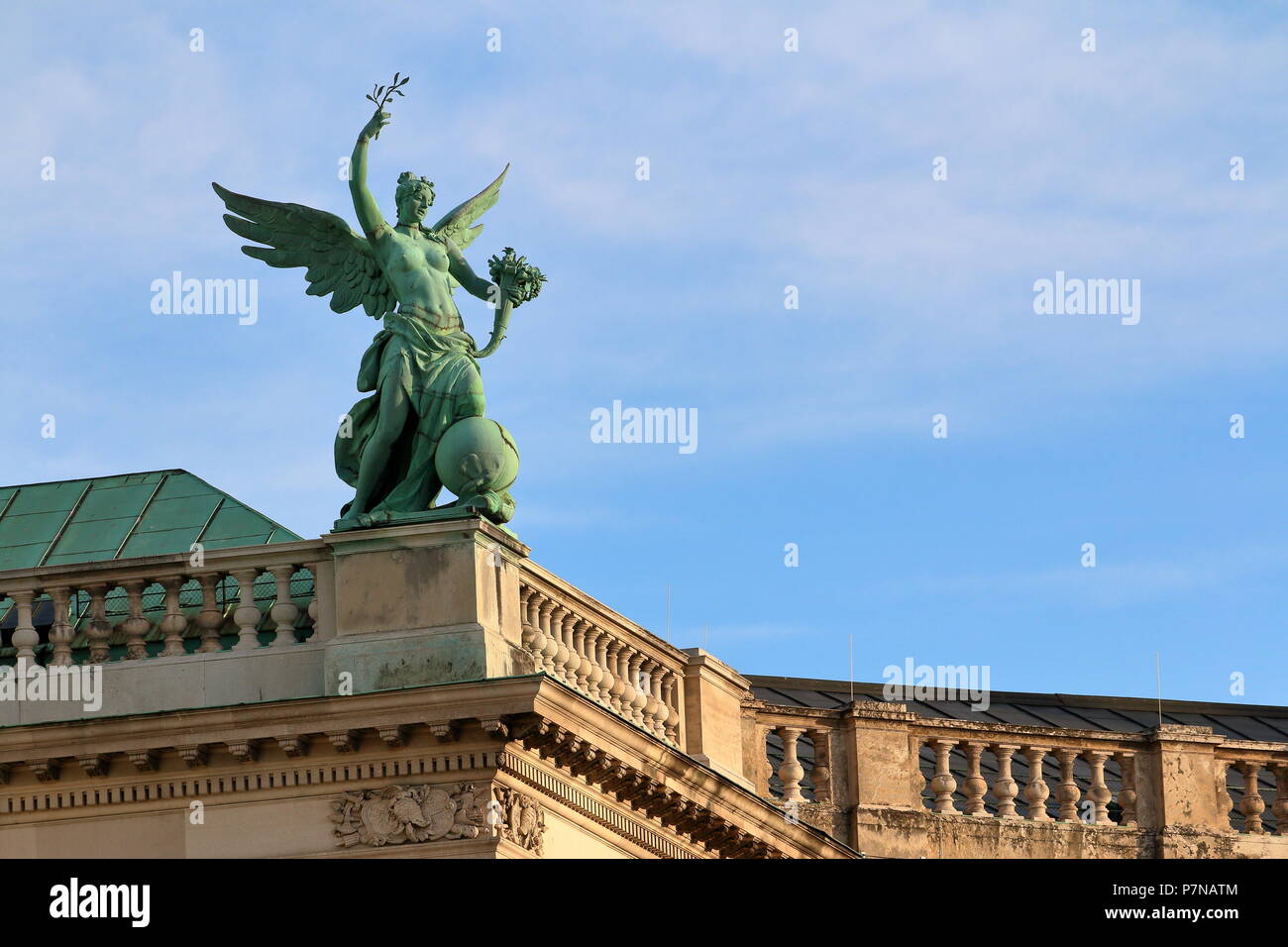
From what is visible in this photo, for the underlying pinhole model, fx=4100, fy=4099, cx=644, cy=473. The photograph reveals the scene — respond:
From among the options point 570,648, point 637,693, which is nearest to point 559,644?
point 570,648

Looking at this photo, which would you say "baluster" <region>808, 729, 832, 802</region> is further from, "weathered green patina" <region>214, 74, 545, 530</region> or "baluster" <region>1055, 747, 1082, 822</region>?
"weathered green patina" <region>214, 74, 545, 530</region>

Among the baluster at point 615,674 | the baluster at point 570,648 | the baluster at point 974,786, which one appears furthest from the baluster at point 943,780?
the baluster at point 570,648

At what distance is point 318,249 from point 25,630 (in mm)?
4567

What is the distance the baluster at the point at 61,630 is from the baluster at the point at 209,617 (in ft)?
3.77

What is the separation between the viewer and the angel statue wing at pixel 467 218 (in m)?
37.9

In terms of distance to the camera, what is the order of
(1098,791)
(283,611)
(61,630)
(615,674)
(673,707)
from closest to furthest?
(283,611) → (61,630) → (615,674) → (673,707) → (1098,791)

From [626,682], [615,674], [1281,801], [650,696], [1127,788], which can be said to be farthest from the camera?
[1281,801]

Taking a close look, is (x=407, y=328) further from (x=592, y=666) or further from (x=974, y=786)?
(x=974, y=786)

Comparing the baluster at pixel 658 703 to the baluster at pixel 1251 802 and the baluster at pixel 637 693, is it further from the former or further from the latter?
the baluster at pixel 1251 802

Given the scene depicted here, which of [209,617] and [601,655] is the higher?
[209,617]

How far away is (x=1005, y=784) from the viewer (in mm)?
42594

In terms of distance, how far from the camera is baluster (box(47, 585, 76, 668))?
36.0m
